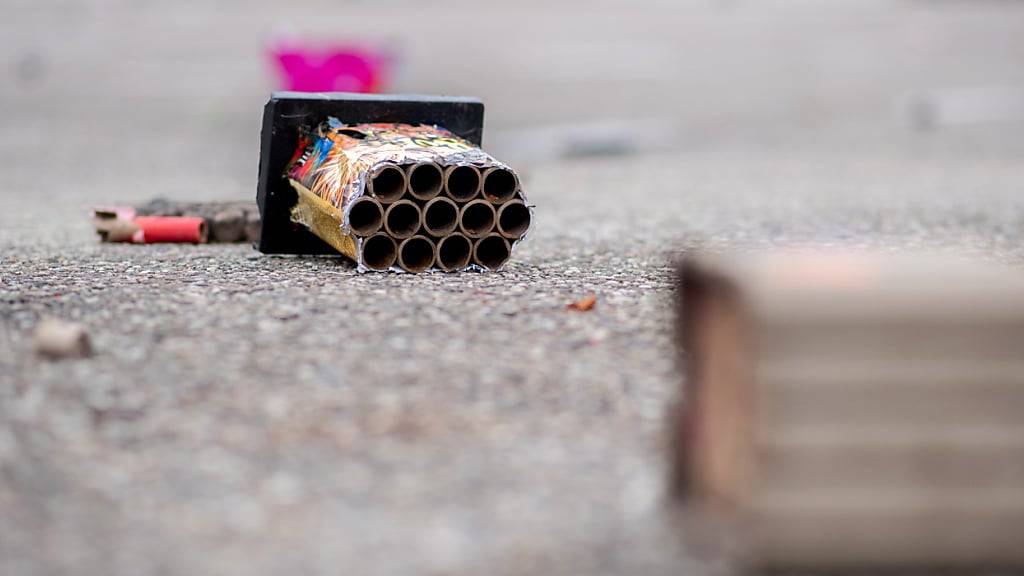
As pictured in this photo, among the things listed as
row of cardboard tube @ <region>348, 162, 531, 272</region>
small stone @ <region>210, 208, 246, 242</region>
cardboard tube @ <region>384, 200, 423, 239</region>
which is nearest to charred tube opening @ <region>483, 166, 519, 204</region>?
row of cardboard tube @ <region>348, 162, 531, 272</region>

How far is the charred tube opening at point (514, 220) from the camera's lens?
24.2 ft

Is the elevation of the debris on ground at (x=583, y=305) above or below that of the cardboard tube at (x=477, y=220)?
below

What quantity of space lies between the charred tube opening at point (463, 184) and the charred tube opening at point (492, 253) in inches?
13.2

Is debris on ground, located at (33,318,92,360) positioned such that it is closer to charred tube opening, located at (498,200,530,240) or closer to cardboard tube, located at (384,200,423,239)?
cardboard tube, located at (384,200,423,239)

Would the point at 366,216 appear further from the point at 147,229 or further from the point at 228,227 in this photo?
the point at 147,229

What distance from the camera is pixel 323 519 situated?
13.2ft

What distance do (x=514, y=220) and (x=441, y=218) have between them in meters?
0.41

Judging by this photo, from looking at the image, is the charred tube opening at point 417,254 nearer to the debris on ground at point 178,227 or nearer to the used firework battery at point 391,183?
the used firework battery at point 391,183

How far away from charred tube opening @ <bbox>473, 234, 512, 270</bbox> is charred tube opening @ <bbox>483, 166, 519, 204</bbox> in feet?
0.84

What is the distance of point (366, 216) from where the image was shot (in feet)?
24.0

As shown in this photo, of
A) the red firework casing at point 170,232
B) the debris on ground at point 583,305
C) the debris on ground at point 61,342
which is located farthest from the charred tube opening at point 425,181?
the red firework casing at point 170,232

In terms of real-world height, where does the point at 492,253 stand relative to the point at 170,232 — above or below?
above

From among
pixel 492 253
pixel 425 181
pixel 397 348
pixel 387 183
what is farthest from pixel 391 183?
pixel 397 348

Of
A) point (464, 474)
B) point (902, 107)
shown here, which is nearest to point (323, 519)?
point (464, 474)
